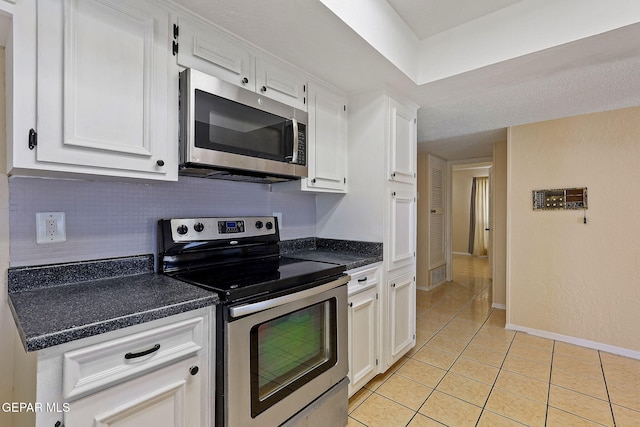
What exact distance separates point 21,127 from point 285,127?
1.11 meters

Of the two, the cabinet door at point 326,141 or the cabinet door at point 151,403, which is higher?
the cabinet door at point 326,141

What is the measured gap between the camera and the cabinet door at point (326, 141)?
78.3 inches

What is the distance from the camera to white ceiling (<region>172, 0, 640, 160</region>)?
4.62 feet

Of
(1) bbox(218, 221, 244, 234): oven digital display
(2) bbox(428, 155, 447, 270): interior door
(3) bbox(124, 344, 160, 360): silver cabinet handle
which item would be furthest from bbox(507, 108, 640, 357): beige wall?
(3) bbox(124, 344, 160, 360): silver cabinet handle

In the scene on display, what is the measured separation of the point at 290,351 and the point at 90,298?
848 millimetres

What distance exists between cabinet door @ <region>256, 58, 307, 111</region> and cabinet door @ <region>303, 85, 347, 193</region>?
0.30 ft

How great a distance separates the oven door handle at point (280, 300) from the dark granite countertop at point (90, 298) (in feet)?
0.31

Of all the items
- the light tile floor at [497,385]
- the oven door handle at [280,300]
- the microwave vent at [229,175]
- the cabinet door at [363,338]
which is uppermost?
the microwave vent at [229,175]

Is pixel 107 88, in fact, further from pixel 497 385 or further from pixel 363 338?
pixel 497 385

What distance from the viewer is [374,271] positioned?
80.9 inches

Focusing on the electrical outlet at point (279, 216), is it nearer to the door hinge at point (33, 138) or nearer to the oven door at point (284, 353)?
the oven door at point (284, 353)

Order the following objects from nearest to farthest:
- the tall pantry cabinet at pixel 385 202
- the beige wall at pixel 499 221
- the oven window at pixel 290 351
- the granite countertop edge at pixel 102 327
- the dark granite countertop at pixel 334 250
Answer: the granite countertop edge at pixel 102 327
the oven window at pixel 290 351
the dark granite countertop at pixel 334 250
the tall pantry cabinet at pixel 385 202
the beige wall at pixel 499 221

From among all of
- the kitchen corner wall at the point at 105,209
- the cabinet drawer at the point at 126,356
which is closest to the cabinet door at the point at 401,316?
the kitchen corner wall at the point at 105,209

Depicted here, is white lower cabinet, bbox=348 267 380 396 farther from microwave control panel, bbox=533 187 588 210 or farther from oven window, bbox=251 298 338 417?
microwave control panel, bbox=533 187 588 210
